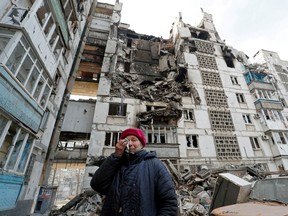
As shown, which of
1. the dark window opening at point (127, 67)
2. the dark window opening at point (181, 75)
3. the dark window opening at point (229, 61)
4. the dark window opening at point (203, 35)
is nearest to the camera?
the dark window opening at point (181, 75)

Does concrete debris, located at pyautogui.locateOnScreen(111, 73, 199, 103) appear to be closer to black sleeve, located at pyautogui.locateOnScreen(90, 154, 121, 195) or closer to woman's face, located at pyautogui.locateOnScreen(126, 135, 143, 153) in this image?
woman's face, located at pyautogui.locateOnScreen(126, 135, 143, 153)

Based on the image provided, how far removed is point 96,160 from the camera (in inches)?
504

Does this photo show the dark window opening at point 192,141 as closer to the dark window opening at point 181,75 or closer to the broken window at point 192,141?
the broken window at point 192,141

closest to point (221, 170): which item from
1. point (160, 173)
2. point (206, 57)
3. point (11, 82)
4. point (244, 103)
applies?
point (244, 103)

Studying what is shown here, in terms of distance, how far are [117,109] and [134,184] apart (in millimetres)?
15042

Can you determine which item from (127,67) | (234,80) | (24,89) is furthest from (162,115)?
(234,80)

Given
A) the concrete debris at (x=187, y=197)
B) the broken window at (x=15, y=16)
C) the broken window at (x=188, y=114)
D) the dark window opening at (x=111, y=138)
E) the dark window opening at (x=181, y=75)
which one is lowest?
the concrete debris at (x=187, y=197)

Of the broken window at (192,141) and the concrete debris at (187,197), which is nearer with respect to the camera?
the concrete debris at (187,197)

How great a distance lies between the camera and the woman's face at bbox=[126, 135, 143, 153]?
6.56 feet

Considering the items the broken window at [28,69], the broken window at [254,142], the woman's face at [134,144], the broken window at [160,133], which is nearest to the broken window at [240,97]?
the broken window at [254,142]

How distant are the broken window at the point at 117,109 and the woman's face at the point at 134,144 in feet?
45.7

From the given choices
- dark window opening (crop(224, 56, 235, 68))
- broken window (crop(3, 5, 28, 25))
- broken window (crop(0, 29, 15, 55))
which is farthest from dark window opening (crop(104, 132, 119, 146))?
dark window opening (crop(224, 56, 235, 68))

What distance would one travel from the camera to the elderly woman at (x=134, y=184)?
1.63m

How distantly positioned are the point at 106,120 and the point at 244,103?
55.8ft
